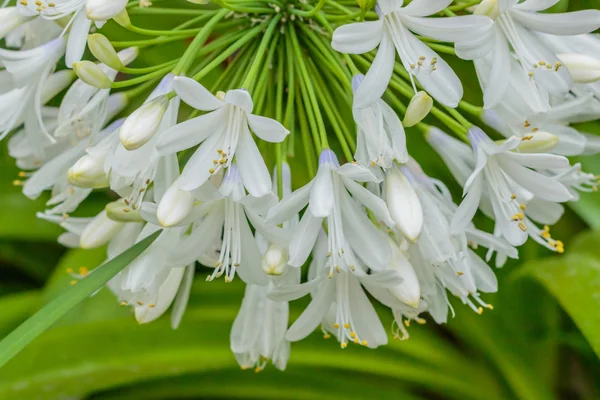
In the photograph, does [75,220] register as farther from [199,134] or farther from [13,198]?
[13,198]

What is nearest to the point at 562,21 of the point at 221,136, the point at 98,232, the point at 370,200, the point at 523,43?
the point at 523,43

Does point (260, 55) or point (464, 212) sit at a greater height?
point (260, 55)

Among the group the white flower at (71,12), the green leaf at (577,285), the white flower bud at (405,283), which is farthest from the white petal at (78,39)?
the green leaf at (577,285)

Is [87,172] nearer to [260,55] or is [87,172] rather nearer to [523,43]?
[260,55]

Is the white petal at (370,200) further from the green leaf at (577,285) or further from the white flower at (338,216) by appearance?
the green leaf at (577,285)

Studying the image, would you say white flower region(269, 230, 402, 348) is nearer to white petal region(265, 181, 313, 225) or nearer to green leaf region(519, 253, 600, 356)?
white petal region(265, 181, 313, 225)

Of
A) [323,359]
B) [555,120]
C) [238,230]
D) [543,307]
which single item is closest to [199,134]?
[238,230]
